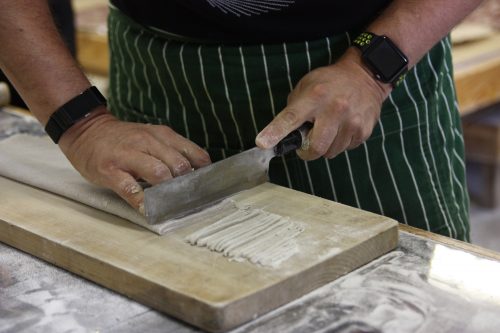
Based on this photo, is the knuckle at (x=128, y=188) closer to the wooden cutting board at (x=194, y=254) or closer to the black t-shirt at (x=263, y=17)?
the wooden cutting board at (x=194, y=254)

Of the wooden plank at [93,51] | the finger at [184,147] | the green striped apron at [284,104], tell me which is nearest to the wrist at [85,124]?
the finger at [184,147]

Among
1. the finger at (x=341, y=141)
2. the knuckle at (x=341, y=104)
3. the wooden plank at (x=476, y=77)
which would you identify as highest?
the knuckle at (x=341, y=104)

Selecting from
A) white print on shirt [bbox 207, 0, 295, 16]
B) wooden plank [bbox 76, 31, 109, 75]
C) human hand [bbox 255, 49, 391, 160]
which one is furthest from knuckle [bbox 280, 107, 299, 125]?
wooden plank [bbox 76, 31, 109, 75]

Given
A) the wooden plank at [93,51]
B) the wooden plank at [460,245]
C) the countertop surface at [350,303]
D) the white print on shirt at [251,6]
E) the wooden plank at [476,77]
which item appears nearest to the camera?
the countertop surface at [350,303]

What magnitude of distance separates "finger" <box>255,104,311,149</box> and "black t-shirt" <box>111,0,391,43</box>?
0.22m

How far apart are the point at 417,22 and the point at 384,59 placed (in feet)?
0.32

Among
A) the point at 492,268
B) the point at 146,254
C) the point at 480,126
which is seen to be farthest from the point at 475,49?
the point at 146,254

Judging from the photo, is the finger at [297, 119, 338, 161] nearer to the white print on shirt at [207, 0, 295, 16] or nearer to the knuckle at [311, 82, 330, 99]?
the knuckle at [311, 82, 330, 99]

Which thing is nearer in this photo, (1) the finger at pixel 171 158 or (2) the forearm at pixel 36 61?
(1) the finger at pixel 171 158

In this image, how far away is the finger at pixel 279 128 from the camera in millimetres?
1308

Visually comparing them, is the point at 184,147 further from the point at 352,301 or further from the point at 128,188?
the point at 352,301

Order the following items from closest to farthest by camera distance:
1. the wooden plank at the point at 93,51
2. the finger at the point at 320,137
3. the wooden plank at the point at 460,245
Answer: the wooden plank at the point at 460,245
the finger at the point at 320,137
the wooden plank at the point at 93,51

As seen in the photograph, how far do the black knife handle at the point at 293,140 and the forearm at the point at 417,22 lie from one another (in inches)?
9.0

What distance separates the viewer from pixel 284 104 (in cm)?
155
